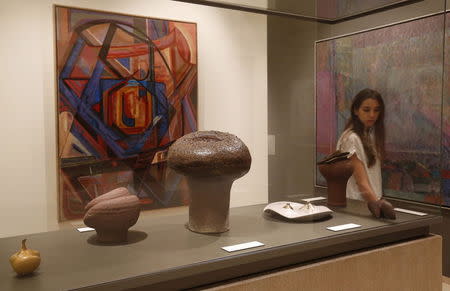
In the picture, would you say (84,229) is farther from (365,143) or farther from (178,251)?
(365,143)

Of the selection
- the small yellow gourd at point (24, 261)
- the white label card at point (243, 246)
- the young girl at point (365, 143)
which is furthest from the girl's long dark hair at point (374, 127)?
the small yellow gourd at point (24, 261)

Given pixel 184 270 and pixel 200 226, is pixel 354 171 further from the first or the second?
pixel 184 270

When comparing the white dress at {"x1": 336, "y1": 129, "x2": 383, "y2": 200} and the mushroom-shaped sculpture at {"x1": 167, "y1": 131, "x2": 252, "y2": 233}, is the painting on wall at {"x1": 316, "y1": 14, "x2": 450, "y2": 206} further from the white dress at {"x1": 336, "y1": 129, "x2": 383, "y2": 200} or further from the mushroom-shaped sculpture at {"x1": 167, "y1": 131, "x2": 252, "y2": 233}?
the mushroom-shaped sculpture at {"x1": 167, "y1": 131, "x2": 252, "y2": 233}

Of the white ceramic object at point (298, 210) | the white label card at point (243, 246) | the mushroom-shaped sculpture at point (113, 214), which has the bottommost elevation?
the white label card at point (243, 246)

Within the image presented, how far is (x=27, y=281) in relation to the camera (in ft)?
3.68

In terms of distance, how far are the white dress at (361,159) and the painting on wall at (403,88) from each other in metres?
0.03

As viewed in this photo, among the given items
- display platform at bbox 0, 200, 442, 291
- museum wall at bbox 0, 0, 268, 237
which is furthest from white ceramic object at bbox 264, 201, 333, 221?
museum wall at bbox 0, 0, 268, 237

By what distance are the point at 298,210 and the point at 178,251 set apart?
60 centimetres

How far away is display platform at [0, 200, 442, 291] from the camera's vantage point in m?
1.16

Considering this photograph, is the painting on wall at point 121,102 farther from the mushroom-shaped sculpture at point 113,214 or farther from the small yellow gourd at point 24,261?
the small yellow gourd at point 24,261

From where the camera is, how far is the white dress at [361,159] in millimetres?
1998

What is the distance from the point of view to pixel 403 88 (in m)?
2.06

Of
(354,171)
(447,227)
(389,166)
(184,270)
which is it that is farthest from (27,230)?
(447,227)

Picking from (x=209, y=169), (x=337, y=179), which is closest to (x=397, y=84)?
(x=337, y=179)
